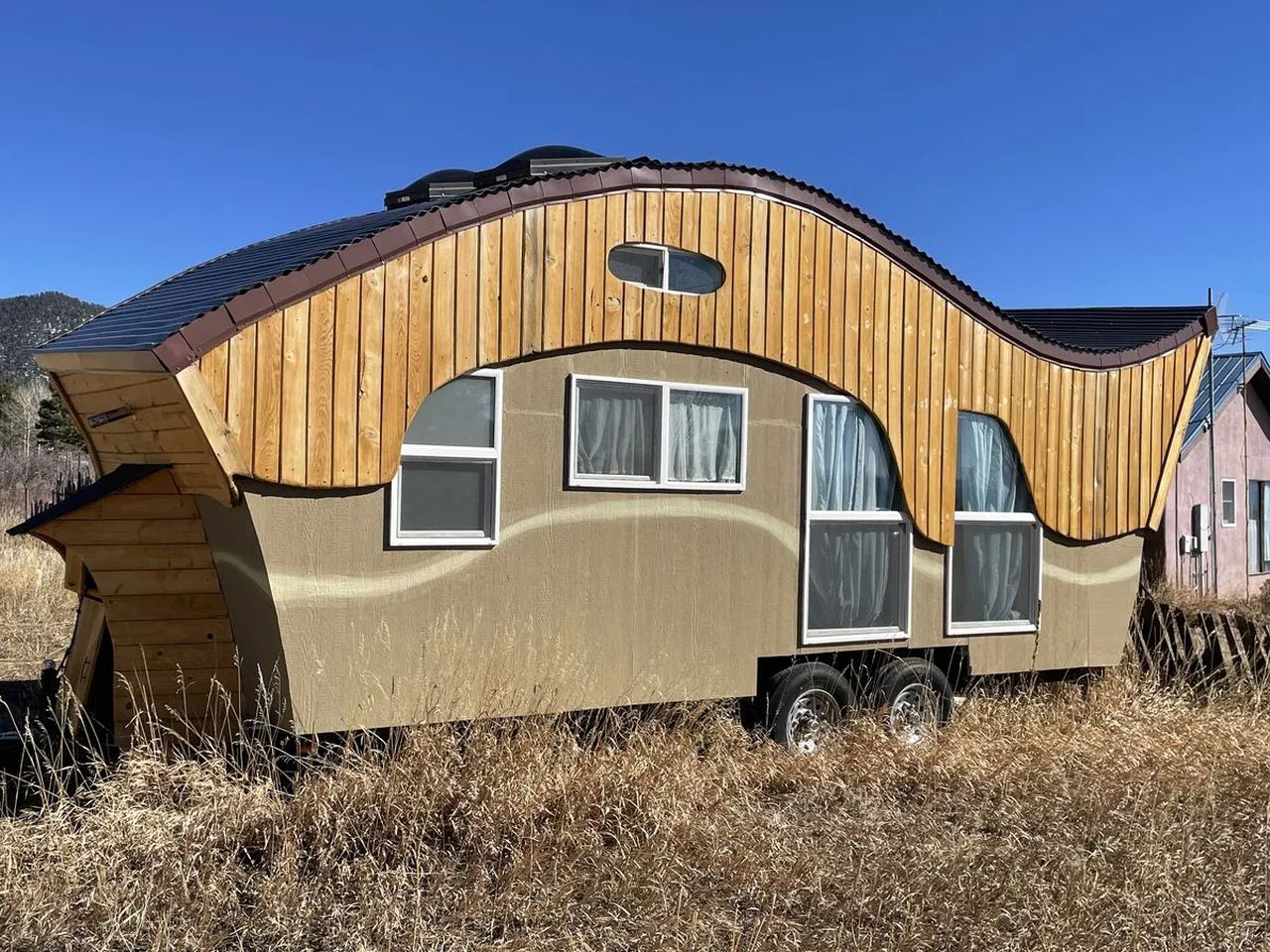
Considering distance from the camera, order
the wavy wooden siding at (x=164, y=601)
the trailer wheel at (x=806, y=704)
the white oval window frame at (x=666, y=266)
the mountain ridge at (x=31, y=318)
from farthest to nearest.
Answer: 1. the mountain ridge at (x=31, y=318)
2. the trailer wheel at (x=806, y=704)
3. the white oval window frame at (x=666, y=266)
4. the wavy wooden siding at (x=164, y=601)

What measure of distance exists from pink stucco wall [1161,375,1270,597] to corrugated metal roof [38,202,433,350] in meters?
15.9

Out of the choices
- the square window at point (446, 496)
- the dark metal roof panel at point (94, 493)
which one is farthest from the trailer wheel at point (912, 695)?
the dark metal roof panel at point (94, 493)

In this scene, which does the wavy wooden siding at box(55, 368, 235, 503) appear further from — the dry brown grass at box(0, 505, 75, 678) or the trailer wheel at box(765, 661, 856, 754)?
the dry brown grass at box(0, 505, 75, 678)

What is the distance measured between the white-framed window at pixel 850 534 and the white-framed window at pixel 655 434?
0.68 metres

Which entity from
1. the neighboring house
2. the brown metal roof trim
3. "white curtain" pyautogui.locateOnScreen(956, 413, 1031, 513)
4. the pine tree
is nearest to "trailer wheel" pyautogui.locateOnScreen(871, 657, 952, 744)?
"white curtain" pyautogui.locateOnScreen(956, 413, 1031, 513)

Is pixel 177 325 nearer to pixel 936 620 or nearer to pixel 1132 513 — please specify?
pixel 936 620

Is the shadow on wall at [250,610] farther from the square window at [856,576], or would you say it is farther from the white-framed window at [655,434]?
the square window at [856,576]

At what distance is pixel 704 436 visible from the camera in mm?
8172

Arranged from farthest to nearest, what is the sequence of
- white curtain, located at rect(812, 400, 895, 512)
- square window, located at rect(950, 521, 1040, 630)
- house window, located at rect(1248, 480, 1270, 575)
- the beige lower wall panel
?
house window, located at rect(1248, 480, 1270, 575)
the beige lower wall panel
square window, located at rect(950, 521, 1040, 630)
white curtain, located at rect(812, 400, 895, 512)

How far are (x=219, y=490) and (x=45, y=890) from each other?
2030 mm

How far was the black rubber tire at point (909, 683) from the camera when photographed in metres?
8.99

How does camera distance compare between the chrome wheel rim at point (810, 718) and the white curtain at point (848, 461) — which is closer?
the chrome wheel rim at point (810, 718)

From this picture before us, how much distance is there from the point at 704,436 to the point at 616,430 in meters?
0.69

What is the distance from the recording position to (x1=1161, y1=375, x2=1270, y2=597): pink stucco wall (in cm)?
2012
